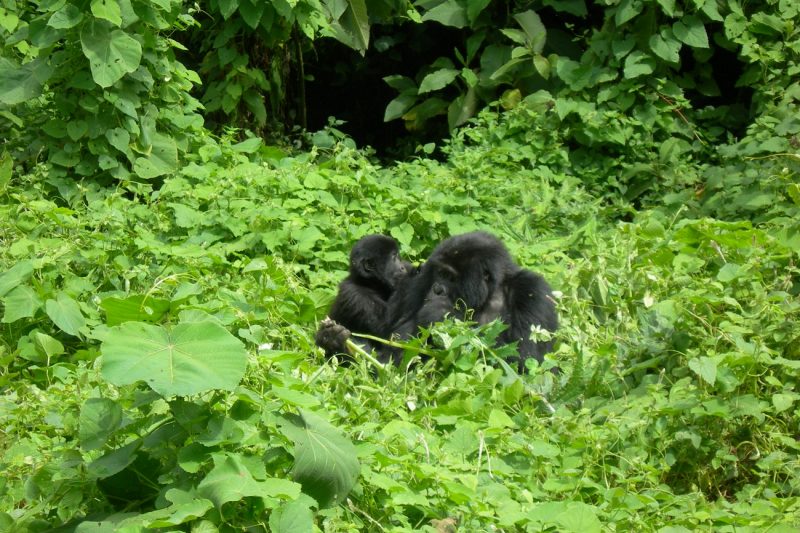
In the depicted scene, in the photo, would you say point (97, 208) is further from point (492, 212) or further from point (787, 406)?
point (787, 406)

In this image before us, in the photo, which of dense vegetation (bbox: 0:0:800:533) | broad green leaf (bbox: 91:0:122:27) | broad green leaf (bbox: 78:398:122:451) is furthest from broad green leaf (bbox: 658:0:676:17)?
broad green leaf (bbox: 78:398:122:451)

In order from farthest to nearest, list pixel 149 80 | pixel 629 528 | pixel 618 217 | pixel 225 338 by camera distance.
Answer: pixel 618 217 < pixel 149 80 < pixel 629 528 < pixel 225 338

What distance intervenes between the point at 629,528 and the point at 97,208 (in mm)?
3895

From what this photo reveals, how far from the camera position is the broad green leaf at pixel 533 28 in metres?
8.44

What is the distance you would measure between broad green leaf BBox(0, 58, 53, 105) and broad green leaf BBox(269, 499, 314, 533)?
441 centimetres

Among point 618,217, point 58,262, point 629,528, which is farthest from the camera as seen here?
point 618,217

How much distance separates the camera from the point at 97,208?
609 cm

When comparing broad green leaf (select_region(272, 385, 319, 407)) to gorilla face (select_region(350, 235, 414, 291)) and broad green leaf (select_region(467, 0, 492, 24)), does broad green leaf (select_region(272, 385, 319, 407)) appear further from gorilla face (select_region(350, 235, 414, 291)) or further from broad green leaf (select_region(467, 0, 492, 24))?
broad green leaf (select_region(467, 0, 492, 24))

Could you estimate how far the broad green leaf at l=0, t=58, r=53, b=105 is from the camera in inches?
249

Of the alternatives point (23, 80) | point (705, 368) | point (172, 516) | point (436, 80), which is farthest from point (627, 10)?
point (172, 516)

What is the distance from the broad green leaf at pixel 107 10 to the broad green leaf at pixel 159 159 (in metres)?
0.89

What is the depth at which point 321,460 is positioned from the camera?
2.83 meters

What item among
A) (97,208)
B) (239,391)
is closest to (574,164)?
(97,208)

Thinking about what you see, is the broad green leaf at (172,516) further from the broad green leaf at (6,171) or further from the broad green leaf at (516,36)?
the broad green leaf at (516,36)
